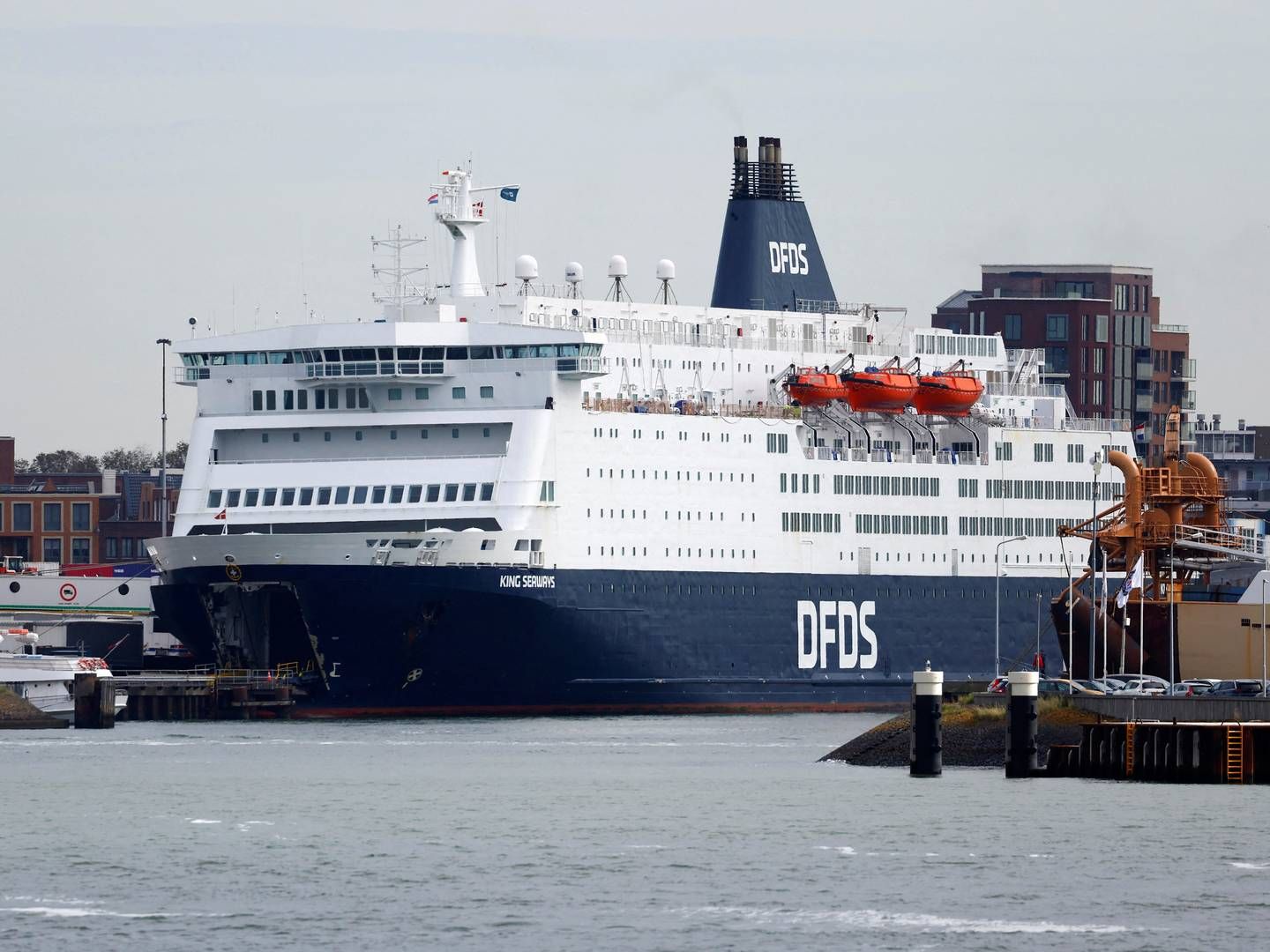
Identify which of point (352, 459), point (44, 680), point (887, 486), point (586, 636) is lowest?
point (44, 680)

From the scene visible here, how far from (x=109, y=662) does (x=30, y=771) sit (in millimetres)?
33915

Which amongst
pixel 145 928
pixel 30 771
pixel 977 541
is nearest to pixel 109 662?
pixel 977 541

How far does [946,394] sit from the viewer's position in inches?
3393

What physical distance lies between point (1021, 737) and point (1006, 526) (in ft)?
115

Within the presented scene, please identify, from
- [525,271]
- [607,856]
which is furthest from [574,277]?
[607,856]

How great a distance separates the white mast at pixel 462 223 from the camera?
267ft

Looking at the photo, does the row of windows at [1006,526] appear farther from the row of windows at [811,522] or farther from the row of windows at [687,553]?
the row of windows at [687,553]

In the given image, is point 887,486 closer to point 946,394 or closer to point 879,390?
point 879,390

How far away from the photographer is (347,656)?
7425 centimetres

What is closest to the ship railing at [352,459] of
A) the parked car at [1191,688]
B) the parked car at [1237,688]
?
the parked car at [1191,688]

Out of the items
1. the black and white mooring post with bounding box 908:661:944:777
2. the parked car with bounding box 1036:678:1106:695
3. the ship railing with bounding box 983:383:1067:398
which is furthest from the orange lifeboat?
the black and white mooring post with bounding box 908:661:944:777

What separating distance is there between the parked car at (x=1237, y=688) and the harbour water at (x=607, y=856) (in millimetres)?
4922

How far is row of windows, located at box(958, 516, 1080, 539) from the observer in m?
86.9

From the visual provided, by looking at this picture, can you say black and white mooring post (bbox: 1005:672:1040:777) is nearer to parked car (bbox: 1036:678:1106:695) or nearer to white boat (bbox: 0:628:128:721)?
parked car (bbox: 1036:678:1106:695)
